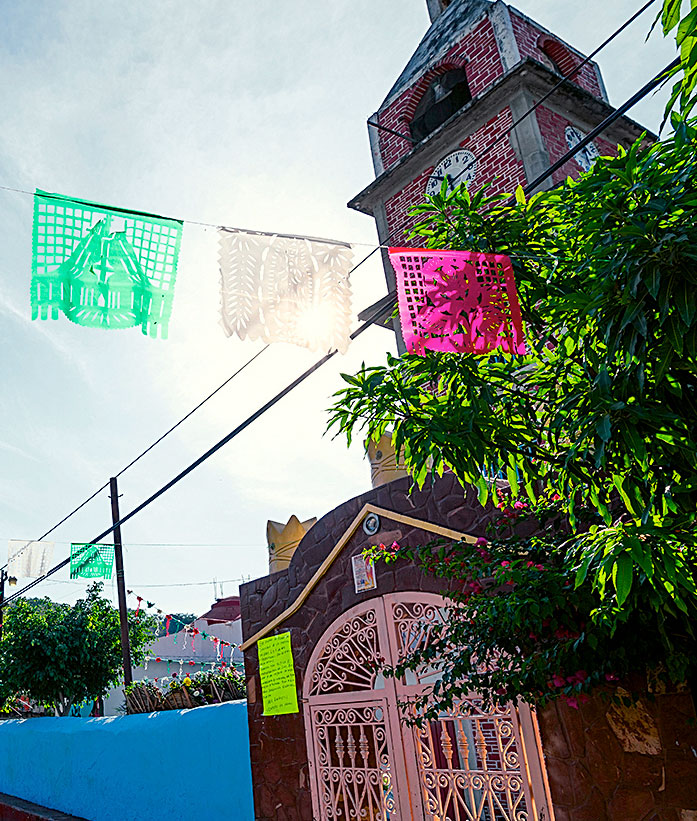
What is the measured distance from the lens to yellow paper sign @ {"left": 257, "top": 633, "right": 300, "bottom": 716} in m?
6.40

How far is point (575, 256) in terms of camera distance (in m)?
2.85

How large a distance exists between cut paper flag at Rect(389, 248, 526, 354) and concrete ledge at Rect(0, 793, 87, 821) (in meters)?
9.19

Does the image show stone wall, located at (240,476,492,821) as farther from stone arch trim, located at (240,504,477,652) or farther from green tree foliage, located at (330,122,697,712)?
green tree foliage, located at (330,122,697,712)

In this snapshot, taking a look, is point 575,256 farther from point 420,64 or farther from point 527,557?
point 420,64

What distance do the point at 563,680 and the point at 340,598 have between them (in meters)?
2.75

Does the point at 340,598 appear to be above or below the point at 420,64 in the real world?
below

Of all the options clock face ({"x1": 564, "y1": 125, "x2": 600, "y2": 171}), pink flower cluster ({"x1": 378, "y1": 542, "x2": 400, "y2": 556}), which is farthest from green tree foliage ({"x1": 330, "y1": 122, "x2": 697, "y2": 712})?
clock face ({"x1": 564, "y1": 125, "x2": 600, "y2": 171})

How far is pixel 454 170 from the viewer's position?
9625mm

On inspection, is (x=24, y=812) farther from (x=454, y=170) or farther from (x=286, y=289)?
(x=454, y=170)

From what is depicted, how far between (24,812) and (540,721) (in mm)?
9079

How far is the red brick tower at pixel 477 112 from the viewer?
904cm

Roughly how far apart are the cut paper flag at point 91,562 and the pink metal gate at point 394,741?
7761mm

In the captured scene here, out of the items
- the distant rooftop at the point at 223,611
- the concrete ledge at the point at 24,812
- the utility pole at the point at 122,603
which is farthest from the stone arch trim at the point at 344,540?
the distant rooftop at the point at 223,611

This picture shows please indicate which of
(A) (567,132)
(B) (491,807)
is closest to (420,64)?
(A) (567,132)
